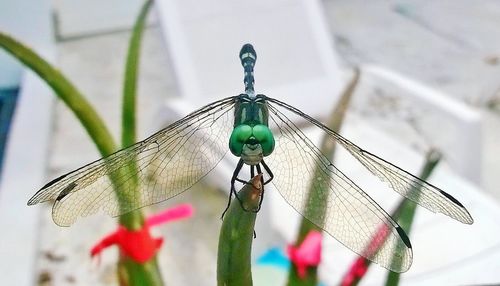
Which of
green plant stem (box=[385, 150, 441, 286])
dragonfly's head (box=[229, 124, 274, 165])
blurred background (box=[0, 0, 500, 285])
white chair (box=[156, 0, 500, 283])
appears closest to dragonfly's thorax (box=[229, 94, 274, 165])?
dragonfly's head (box=[229, 124, 274, 165])

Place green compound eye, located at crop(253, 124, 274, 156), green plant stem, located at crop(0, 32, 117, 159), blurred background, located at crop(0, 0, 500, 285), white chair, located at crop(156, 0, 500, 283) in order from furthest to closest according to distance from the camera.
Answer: white chair, located at crop(156, 0, 500, 283) → blurred background, located at crop(0, 0, 500, 285) → green plant stem, located at crop(0, 32, 117, 159) → green compound eye, located at crop(253, 124, 274, 156)

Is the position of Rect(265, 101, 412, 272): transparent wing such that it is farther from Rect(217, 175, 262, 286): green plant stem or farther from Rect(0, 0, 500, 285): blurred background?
Rect(0, 0, 500, 285): blurred background

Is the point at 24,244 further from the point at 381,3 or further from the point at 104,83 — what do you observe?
the point at 381,3

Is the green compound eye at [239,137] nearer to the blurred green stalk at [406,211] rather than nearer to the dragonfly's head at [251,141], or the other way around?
the dragonfly's head at [251,141]

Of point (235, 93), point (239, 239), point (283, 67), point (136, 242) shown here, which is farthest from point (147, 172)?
point (283, 67)

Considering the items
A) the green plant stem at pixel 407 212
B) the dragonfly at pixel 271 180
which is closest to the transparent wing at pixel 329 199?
the dragonfly at pixel 271 180

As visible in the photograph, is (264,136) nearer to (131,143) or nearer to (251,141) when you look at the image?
(251,141)
